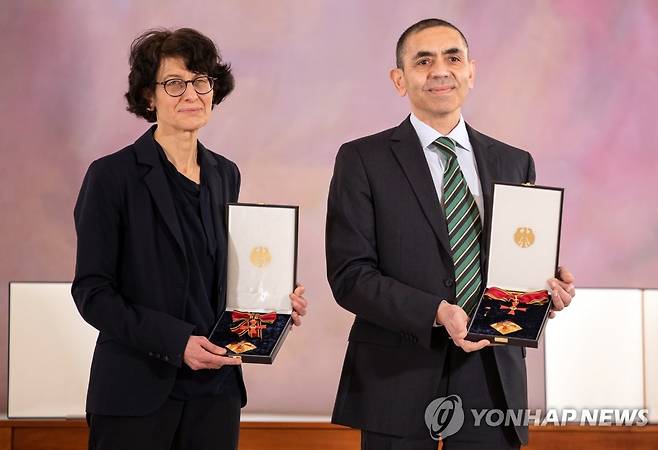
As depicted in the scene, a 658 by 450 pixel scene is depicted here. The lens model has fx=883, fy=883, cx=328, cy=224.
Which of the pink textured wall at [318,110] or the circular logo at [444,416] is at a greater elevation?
the pink textured wall at [318,110]

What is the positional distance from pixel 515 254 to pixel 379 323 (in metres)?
0.37

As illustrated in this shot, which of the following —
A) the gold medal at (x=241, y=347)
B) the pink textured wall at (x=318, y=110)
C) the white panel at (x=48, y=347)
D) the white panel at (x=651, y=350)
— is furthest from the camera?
the pink textured wall at (x=318, y=110)

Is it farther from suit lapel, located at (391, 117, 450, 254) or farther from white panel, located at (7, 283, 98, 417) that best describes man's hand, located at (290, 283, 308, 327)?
white panel, located at (7, 283, 98, 417)

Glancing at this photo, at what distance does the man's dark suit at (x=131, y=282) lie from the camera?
2.09 metres

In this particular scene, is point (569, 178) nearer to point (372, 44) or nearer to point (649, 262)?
point (649, 262)

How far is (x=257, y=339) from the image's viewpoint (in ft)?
7.09

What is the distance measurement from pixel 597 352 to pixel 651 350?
0.73ft

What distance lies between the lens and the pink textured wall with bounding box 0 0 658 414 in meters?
4.13

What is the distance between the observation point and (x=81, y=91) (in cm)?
413

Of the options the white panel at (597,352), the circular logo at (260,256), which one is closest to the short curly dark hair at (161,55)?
the circular logo at (260,256)

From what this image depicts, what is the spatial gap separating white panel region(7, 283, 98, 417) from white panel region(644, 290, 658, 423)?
2.29 metres

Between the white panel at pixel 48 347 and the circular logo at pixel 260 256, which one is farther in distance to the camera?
the white panel at pixel 48 347

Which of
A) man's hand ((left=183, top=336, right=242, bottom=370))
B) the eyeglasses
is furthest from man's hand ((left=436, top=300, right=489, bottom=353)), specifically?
the eyeglasses

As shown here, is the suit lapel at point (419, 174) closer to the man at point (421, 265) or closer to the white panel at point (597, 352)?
the man at point (421, 265)
